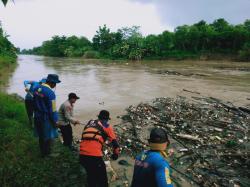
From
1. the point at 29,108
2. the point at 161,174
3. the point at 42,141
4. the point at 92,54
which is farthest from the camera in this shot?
the point at 92,54

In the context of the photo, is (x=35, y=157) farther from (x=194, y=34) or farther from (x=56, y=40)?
(x=56, y=40)

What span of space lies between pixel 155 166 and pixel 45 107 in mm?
4239

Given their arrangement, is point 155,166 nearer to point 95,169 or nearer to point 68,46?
point 95,169

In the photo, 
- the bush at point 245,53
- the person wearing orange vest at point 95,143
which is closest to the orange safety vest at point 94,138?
the person wearing orange vest at point 95,143

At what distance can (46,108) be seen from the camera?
6.91 meters

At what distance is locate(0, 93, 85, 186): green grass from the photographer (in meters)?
6.42

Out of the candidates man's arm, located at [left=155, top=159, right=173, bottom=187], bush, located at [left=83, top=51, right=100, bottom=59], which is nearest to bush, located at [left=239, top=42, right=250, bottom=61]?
bush, located at [left=83, top=51, right=100, bottom=59]

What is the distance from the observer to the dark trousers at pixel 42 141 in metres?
7.08

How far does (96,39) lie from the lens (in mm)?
109250

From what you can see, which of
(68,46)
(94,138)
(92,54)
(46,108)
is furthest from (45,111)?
(68,46)

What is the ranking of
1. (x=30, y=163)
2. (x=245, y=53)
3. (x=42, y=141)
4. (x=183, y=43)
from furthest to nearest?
(x=183, y=43)
(x=245, y=53)
(x=42, y=141)
(x=30, y=163)

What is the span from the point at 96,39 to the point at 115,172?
4121 inches

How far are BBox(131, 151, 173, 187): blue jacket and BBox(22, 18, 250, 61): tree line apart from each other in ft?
216

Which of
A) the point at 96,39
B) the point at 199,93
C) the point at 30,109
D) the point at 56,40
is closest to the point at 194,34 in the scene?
the point at 96,39
